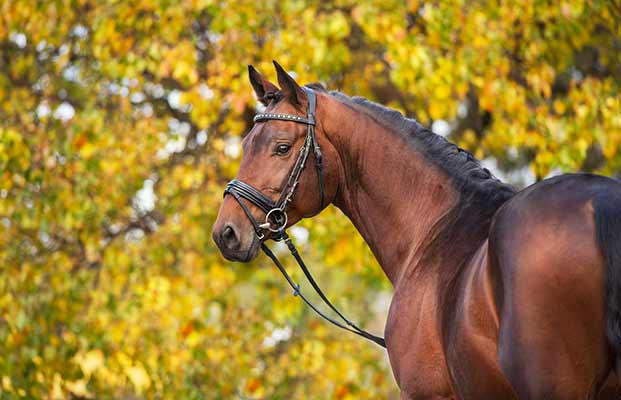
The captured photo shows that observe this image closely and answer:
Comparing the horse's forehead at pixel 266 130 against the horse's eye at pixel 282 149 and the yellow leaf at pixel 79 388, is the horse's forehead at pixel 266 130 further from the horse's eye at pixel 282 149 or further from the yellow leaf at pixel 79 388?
the yellow leaf at pixel 79 388

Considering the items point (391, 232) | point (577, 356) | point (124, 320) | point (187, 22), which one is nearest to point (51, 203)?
point (124, 320)

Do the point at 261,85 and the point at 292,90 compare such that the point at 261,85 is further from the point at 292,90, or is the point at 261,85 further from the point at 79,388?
the point at 79,388

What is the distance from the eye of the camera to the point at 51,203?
8219mm

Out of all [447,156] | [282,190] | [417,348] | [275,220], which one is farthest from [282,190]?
[417,348]

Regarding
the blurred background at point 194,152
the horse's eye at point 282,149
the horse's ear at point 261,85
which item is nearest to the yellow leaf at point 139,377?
the blurred background at point 194,152

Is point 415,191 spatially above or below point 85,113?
below

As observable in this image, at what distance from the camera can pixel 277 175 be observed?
391cm

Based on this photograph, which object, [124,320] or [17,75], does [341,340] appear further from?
[17,75]

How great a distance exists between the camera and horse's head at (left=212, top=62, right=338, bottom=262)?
3.87m

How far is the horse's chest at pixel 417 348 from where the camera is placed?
344 centimetres

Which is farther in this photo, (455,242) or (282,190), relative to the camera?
(282,190)

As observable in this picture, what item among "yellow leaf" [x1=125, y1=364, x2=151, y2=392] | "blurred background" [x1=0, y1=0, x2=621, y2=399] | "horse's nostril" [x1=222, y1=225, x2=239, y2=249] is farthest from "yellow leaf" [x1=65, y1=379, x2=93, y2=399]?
"horse's nostril" [x1=222, y1=225, x2=239, y2=249]

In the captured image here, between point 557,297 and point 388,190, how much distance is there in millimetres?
1397

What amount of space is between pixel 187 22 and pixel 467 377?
6.22 metres
